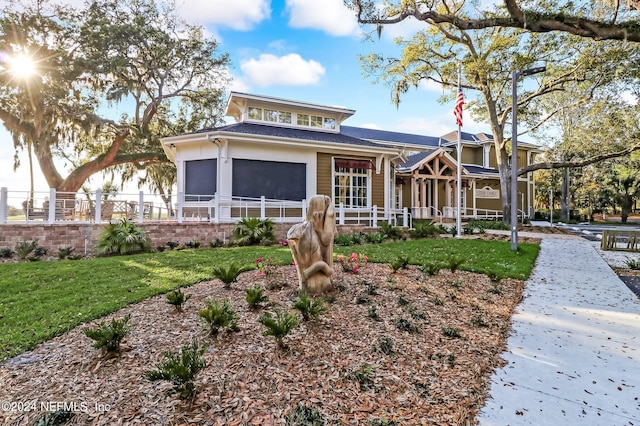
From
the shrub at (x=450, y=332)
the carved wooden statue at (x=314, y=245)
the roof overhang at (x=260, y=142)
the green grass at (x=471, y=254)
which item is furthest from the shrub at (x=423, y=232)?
the shrub at (x=450, y=332)

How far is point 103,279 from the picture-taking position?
18.6 feet

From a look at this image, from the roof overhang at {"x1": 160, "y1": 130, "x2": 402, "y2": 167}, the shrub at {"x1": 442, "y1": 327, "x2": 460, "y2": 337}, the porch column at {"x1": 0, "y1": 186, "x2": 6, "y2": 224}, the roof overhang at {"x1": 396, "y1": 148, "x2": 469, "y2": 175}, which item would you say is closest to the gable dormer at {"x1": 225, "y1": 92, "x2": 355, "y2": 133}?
the roof overhang at {"x1": 160, "y1": 130, "x2": 402, "y2": 167}

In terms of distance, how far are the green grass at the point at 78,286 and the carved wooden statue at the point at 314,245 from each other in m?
2.18

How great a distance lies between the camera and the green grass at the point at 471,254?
7113 millimetres

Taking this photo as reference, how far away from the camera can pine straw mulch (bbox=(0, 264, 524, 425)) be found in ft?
7.66

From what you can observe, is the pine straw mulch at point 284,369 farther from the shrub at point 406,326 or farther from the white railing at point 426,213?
the white railing at point 426,213

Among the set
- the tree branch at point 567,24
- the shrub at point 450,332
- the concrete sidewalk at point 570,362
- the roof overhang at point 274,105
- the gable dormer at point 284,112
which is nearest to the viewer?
the concrete sidewalk at point 570,362

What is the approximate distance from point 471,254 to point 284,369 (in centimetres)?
748

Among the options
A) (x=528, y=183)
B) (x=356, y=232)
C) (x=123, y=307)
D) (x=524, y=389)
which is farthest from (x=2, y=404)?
(x=528, y=183)

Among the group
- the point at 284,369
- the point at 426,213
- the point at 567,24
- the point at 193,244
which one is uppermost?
the point at 567,24

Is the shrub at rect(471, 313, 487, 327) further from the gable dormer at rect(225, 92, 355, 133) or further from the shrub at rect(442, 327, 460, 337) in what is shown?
the gable dormer at rect(225, 92, 355, 133)

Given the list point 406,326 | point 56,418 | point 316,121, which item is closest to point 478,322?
point 406,326

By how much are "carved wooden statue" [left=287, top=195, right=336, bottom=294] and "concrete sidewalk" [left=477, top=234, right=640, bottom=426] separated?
2.35 metres

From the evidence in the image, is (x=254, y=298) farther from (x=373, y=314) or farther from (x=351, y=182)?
(x=351, y=182)
